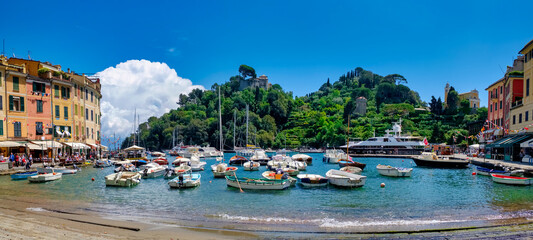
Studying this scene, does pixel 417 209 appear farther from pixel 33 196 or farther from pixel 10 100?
pixel 10 100

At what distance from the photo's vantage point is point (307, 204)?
22.5 m

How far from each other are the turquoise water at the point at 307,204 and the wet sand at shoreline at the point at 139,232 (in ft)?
3.69

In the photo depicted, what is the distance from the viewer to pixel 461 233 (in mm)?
14898

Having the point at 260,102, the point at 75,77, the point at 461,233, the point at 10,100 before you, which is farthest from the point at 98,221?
the point at 260,102

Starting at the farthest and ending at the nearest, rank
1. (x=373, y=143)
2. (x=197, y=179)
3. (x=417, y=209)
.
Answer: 1. (x=373, y=143)
2. (x=197, y=179)
3. (x=417, y=209)

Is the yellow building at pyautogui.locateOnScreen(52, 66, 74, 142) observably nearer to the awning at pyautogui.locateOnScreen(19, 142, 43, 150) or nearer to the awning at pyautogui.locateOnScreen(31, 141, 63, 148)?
the awning at pyautogui.locateOnScreen(31, 141, 63, 148)

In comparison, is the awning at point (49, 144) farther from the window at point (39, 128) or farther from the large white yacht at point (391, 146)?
the large white yacht at point (391, 146)

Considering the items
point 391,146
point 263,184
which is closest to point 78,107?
point 263,184

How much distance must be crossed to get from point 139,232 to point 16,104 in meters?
35.4

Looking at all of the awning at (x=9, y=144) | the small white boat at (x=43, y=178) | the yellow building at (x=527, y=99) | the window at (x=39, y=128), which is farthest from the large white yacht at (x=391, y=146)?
the awning at (x=9, y=144)

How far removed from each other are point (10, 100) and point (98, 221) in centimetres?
3147

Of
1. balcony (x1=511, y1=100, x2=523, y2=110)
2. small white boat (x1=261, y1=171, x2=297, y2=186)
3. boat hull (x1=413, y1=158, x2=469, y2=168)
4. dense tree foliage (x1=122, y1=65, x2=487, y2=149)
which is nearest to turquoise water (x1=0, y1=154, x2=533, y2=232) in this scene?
small white boat (x1=261, y1=171, x2=297, y2=186)

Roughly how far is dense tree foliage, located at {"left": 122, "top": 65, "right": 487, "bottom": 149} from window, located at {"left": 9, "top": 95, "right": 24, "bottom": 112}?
264ft

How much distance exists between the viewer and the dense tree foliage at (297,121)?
431 feet
